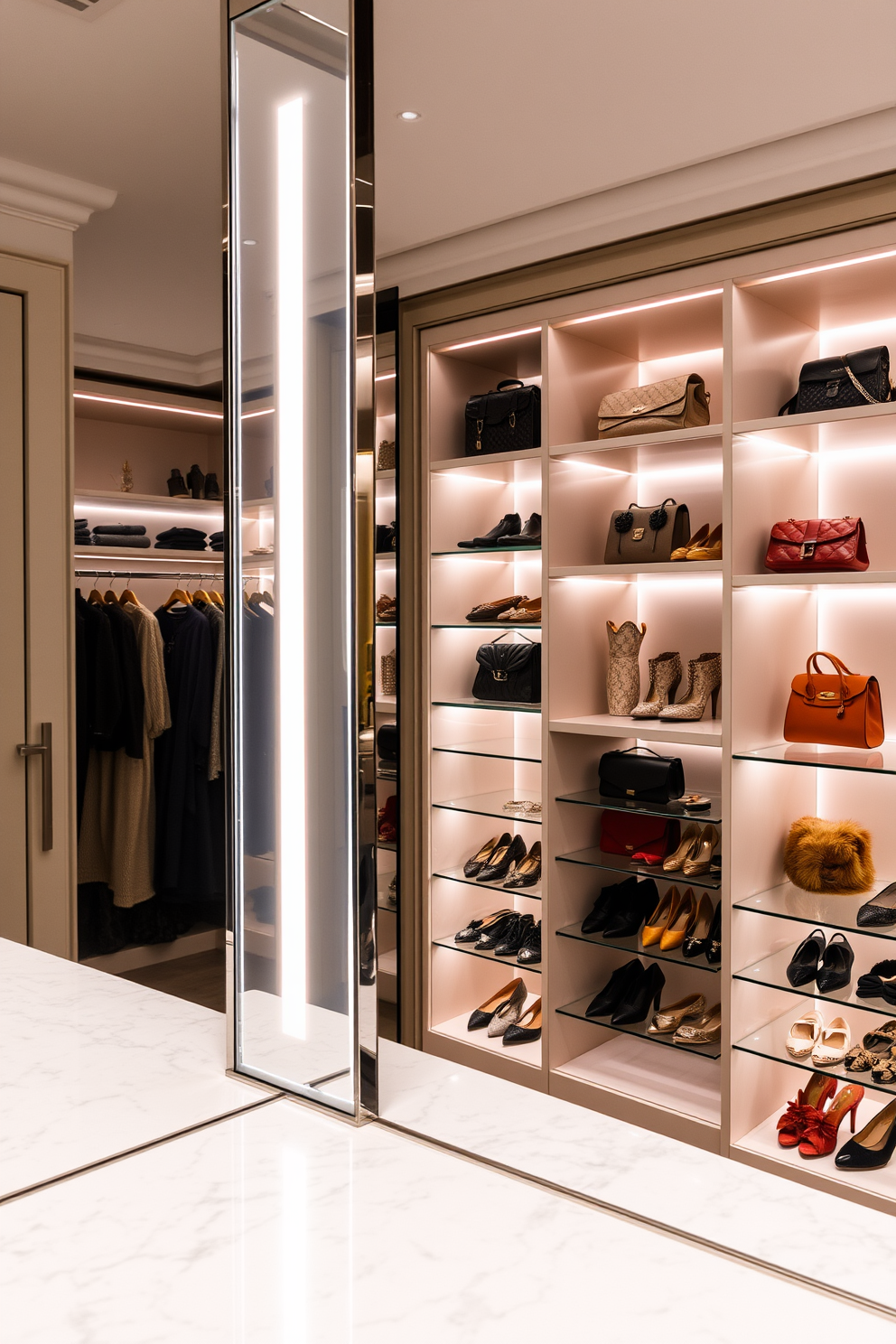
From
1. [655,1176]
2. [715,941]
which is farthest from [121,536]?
[655,1176]

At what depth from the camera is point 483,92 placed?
7.31ft

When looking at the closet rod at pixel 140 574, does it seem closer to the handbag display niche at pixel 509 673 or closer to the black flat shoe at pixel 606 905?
the handbag display niche at pixel 509 673

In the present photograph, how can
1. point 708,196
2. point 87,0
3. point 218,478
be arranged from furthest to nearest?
point 218,478 → point 708,196 → point 87,0

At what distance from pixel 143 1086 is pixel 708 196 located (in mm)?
2550

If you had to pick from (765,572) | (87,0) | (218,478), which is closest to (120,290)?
(218,478)

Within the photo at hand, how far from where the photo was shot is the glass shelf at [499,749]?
11.3 feet

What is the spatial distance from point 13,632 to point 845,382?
2356mm

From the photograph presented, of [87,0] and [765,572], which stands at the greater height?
[87,0]

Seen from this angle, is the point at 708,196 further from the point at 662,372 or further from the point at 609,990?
the point at 609,990

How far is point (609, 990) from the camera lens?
3.17m

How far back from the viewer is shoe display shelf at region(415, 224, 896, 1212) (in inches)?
106

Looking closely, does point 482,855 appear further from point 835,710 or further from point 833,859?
point 835,710

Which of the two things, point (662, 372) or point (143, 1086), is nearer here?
point (143, 1086)

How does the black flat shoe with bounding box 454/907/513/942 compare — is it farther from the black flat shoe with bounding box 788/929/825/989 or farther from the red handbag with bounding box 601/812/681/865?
the black flat shoe with bounding box 788/929/825/989
